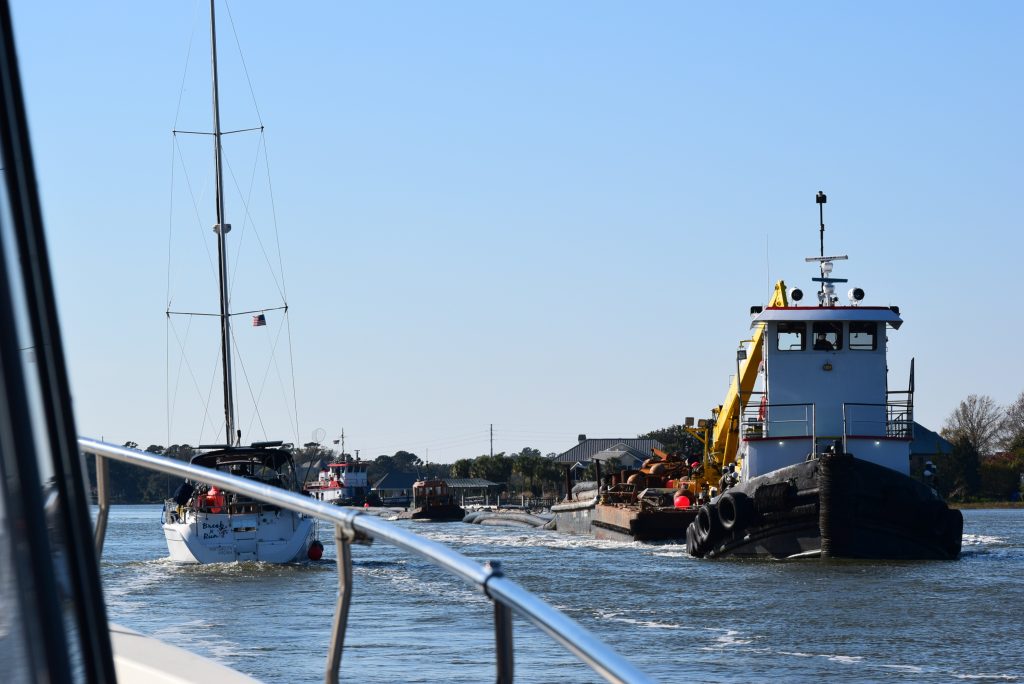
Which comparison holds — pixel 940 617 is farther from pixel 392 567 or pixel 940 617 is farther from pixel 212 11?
pixel 212 11

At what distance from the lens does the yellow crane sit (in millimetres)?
28375

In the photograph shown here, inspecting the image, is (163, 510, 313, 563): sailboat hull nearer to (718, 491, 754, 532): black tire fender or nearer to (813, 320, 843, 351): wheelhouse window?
(718, 491, 754, 532): black tire fender

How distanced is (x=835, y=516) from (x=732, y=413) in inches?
350

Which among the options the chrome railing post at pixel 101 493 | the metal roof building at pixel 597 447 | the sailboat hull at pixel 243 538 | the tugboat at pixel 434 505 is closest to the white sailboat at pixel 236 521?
the sailboat hull at pixel 243 538

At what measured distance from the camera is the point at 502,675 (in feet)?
6.74

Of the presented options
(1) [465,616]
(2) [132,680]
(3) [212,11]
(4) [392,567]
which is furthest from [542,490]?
(2) [132,680]

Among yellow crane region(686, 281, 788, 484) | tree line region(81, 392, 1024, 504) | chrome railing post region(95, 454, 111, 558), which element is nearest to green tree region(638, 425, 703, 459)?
tree line region(81, 392, 1024, 504)

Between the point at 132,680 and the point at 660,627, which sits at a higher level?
the point at 132,680

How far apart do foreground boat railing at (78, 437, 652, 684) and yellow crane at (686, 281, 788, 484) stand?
957 inches

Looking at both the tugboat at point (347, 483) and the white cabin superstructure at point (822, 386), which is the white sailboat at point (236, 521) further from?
the tugboat at point (347, 483)

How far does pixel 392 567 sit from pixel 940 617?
467 inches

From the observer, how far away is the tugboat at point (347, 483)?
322ft

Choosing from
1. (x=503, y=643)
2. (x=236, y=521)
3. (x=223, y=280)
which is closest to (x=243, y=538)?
(x=236, y=521)

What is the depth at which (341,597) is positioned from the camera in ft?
7.89
